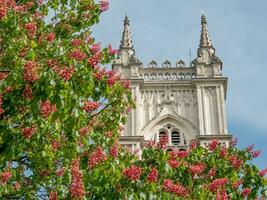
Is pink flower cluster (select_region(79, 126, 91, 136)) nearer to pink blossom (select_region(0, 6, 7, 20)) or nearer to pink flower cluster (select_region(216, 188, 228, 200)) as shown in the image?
pink blossom (select_region(0, 6, 7, 20))

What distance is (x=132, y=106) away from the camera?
12.7 meters

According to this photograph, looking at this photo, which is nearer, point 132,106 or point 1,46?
point 1,46

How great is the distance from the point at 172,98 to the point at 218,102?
2898 mm

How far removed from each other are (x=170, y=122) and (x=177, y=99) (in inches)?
65.1

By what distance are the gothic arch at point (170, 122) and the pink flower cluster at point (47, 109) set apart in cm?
2455

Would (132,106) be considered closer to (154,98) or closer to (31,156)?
(31,156)

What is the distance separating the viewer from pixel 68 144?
952cm

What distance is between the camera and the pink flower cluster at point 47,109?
8.77 metres

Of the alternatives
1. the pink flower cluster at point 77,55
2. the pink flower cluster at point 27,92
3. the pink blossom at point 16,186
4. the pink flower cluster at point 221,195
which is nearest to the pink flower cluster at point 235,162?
the pink flower cluster at point 221,195

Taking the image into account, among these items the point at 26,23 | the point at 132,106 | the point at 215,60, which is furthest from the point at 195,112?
the point at 26,23

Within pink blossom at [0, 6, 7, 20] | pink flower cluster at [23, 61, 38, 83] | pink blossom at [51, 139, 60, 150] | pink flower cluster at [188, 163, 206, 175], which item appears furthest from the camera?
pink flower cluster at [188, 163, 206, 175]

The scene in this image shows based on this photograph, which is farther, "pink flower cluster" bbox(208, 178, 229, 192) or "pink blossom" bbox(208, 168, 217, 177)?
"pink blossom" bbox(208, 168, 217, 177)

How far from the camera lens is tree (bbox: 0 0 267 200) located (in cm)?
852

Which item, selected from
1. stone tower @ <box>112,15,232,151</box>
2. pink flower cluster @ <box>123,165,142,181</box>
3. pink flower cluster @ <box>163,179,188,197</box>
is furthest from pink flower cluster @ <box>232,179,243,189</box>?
stone tower @ <box>112,15,232,151</box>
